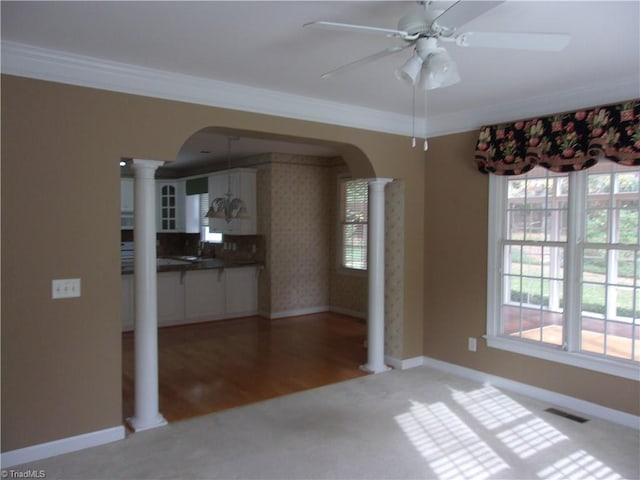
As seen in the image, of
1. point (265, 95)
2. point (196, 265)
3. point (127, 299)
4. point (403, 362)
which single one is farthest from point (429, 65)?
point (196, 265)

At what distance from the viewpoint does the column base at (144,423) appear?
3.43 meters

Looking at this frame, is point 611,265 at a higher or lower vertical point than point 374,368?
higher

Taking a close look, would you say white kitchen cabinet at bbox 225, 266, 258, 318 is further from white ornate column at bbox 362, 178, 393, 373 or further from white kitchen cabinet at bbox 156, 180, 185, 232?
white ornate column at bbox 362, 178, 393, 373

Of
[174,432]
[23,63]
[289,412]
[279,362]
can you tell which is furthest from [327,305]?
[23,63]

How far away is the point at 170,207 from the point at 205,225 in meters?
0.97

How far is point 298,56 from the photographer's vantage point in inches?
118

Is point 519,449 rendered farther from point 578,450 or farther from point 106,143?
point 106,143

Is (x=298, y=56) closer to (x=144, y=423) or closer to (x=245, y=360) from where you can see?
(x=144, y=423)

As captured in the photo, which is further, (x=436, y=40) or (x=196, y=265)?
(x=196, y=265)

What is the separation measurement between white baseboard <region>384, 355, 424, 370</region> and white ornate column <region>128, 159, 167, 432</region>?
2.43 metres

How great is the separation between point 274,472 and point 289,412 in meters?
0.91

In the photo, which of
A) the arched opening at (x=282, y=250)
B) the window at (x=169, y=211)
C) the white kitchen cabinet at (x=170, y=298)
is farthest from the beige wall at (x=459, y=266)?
the window at (x=169, y=211)

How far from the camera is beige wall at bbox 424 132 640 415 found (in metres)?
4.42

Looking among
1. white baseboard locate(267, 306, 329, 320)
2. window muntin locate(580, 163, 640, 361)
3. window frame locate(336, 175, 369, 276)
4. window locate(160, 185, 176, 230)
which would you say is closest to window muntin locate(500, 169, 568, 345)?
window muntin locate(580, 163, 640, 361)
